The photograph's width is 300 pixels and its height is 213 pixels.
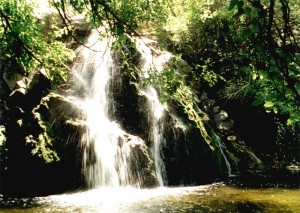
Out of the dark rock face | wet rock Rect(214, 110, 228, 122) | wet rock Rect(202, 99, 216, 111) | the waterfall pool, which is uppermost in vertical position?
wet rock Rect(202, 99, 216, 111)

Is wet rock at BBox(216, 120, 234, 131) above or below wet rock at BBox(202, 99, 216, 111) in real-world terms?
below

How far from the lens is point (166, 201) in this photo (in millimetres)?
8148

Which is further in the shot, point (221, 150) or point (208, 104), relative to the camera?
point (208, 104)

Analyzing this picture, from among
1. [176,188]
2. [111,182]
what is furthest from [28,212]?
[176,188]

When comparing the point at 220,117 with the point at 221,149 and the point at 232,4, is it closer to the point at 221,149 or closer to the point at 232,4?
the point at 221,149

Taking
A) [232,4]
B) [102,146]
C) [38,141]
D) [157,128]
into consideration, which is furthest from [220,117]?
[232,4]

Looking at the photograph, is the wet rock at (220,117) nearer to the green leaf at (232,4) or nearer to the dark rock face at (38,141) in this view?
the dark rock face at (38,141)

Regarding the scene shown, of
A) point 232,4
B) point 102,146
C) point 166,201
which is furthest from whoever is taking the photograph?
point 102,146

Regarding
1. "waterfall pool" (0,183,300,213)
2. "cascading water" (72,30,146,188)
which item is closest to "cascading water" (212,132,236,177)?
"waterfall pool" (0,183,300,213)

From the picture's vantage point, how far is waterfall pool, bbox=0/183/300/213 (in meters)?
7.53

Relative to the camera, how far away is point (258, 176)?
38.3 feet

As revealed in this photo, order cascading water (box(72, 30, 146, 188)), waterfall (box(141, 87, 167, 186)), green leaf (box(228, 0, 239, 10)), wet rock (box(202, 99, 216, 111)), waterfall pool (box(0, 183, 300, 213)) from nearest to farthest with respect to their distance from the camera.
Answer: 1. green leaf (box(228, 0, 239, 10))
2. waterfall pool (box(0, 183, 300, 213))
3. cascading water (box(72, 30, 146, 188))
4. waterfall (box(141, 87, 167, 186))
5. wet rock (box(202, 99, 216, 111))

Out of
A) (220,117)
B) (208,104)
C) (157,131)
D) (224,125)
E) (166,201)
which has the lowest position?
(166,201)

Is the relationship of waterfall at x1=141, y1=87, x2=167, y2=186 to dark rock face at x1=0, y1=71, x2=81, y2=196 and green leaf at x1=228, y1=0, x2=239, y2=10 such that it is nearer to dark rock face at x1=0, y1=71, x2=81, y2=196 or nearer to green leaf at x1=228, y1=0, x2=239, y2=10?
dark rock face at x1=0, y1=71, x2=81, y2=196
